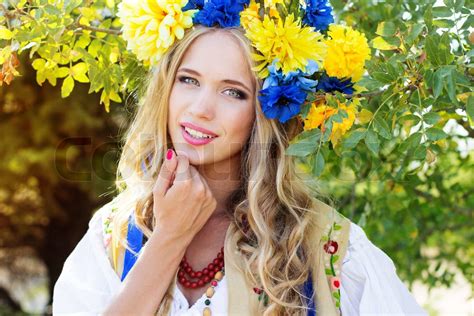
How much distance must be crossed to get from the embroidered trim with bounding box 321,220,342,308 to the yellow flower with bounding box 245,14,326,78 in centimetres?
48

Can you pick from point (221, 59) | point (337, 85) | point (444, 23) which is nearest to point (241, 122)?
point (221, 59)

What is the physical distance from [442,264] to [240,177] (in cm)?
143

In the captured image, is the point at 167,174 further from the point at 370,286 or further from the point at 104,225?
the point at 370,286

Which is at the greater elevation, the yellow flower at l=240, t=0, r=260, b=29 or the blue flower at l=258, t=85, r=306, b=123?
the yellow flower at l=240, t=0, r=260, b=29

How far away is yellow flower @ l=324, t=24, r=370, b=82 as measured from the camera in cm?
209

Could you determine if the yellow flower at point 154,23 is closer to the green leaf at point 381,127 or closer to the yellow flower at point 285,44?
the yellow flower at point 285,44

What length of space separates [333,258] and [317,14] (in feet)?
2.28

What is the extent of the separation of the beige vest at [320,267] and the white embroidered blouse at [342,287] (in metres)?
0.03

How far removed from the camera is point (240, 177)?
232 centimetres

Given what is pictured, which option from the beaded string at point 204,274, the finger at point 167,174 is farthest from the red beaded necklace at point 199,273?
the finger at point 167,174

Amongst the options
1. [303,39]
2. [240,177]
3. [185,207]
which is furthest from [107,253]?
[303,39]

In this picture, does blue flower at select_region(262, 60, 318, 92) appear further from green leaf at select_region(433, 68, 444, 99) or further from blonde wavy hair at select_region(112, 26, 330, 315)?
green leaf at select_region(433, 68, 444, 99)

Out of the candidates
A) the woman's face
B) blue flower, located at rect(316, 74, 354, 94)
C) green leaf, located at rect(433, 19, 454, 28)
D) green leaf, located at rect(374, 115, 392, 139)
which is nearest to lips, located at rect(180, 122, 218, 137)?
the woman's face

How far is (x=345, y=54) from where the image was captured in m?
2.10
